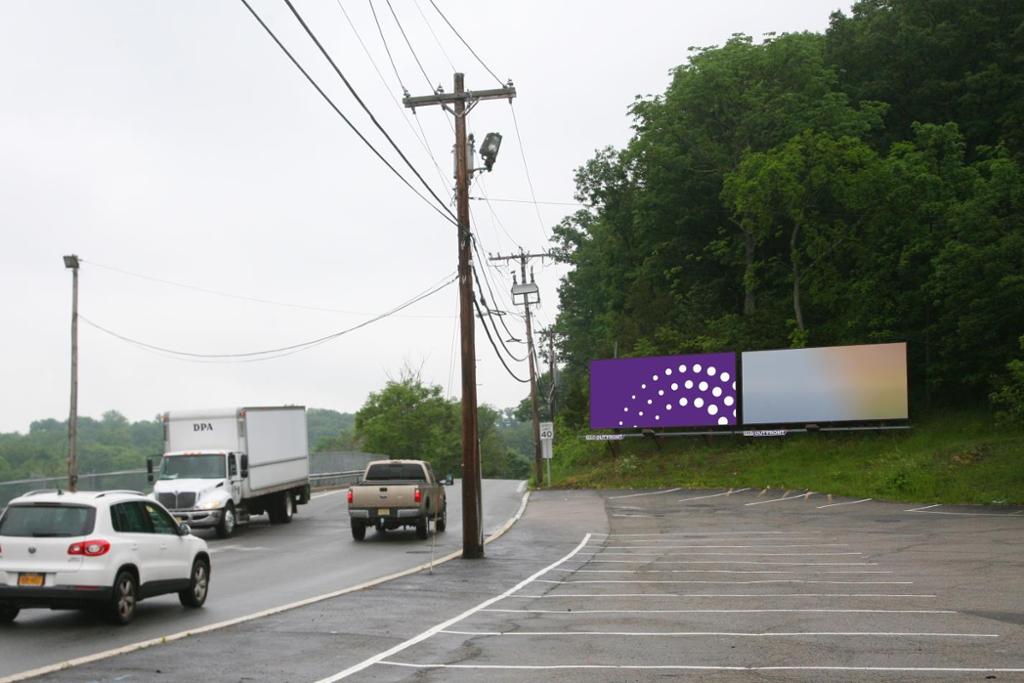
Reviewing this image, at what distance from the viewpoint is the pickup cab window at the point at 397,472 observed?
30344 mm

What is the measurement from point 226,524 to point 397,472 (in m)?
4.95

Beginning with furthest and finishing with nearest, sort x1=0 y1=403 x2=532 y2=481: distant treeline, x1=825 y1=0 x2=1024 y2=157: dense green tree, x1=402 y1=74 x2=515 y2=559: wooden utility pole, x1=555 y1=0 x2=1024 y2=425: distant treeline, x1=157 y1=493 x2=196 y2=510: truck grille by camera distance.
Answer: x1=0 y1=403 x2=532 y2=481: distant treeline
x1=825 y1=0 x2=1024 y2=157: dense green tree
x1=555 y1=0 x2=1024 y2=425: distant treeline
x1=157 y1=493 x2=196 y2=510: truck grille
x1=402 y1=74 x2=515 y2=559: wooden utility pole

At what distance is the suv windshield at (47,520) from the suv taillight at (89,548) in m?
0.17

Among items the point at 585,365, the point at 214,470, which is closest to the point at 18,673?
the point at 214,470

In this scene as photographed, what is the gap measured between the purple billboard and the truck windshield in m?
28.4

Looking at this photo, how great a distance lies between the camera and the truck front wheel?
30.8 meters

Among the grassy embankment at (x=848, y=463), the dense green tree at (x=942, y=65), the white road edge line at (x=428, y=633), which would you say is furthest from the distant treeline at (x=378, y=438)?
the white road edge line at (x=428, y=633)

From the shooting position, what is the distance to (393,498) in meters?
29.3

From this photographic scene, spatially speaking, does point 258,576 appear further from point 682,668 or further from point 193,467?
point 682,668

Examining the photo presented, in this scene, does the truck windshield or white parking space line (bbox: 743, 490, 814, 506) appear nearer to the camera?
the truck windshield

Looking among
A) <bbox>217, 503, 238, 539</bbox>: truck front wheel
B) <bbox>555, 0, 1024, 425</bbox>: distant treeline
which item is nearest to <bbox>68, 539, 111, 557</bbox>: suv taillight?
<bbox>217, 503, 238, 539</bbox>: truck front wheel

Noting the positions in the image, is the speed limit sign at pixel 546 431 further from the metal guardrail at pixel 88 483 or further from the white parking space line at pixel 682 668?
the white parking space line at pixel 682 668

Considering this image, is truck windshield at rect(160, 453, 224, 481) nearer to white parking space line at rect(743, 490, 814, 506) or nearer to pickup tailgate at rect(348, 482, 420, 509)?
pickup tailgate at rect(348, 482, 420, 509)

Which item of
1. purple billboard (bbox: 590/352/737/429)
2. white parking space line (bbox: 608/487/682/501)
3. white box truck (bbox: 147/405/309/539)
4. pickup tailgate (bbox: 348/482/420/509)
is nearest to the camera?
pickup tailgate (bbox: 348/482/420/509)
